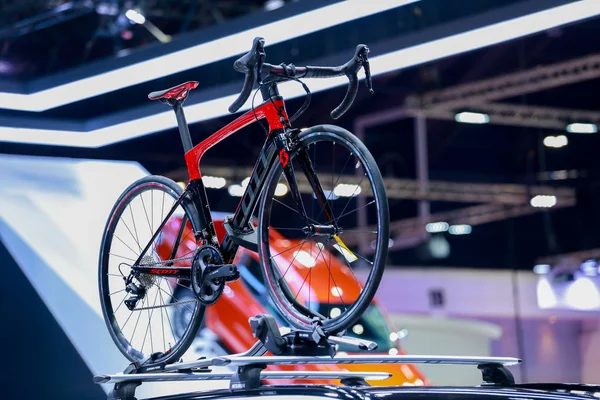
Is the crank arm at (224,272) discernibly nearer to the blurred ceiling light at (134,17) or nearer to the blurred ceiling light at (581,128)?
the blurred ceiling light at (134,17)

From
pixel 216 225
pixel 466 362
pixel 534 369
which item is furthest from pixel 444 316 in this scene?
pixel 466 362

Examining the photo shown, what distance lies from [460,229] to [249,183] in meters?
5.82

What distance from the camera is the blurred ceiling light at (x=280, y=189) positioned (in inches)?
125

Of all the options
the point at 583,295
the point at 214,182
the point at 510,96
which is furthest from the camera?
the point at 510,96

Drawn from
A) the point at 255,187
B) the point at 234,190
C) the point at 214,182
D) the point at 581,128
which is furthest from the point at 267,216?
the point at 581,128

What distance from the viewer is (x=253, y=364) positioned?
245 centimetres

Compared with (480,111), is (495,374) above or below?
below

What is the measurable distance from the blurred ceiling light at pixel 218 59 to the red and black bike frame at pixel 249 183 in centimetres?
160

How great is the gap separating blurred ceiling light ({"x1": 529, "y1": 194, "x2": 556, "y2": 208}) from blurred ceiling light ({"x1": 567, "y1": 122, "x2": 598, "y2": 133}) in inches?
24.7

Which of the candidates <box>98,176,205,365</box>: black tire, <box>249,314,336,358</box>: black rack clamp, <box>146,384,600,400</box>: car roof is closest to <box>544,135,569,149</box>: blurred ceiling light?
<box>98,176,205,365</box>: black tire

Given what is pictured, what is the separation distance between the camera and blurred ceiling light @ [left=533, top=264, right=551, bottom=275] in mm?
8391

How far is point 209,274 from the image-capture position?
313cm

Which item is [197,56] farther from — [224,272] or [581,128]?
[581,128]

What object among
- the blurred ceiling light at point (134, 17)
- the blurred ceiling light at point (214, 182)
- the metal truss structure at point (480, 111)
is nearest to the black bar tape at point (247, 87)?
the blurred ceiling light at point (214, 182)
